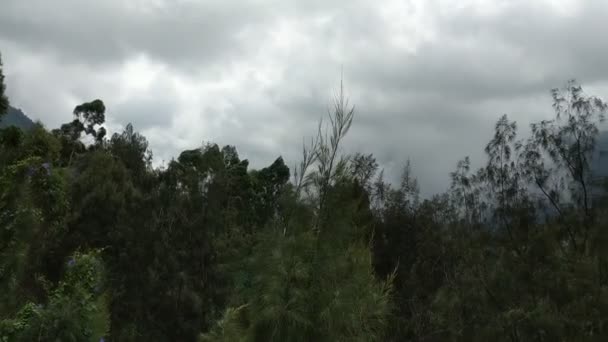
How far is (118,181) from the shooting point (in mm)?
23891

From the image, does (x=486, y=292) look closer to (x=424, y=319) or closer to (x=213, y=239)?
(x=424, y=319)

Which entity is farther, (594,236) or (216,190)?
(216,190)

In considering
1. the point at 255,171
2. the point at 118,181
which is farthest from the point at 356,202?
the point at 255,171

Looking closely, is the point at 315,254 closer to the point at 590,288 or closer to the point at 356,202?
the point at 356,202

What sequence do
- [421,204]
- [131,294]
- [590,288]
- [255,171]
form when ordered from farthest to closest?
[255,171]
[421,204]
[131,294]
[590,288]

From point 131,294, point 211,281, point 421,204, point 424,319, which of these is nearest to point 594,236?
point 424,319

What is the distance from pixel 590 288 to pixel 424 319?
466 centimetres

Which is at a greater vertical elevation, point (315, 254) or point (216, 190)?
point (216, 190)

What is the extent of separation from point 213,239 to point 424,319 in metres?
6.93

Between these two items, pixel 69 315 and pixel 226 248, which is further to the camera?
pixel 226 248

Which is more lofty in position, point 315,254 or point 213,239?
point 213,239

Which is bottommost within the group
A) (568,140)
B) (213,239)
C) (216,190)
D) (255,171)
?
(213,239)

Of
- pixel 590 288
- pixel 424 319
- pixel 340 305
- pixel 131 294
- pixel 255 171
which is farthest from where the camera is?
pixel 255 171

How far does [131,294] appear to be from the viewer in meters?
20.3
